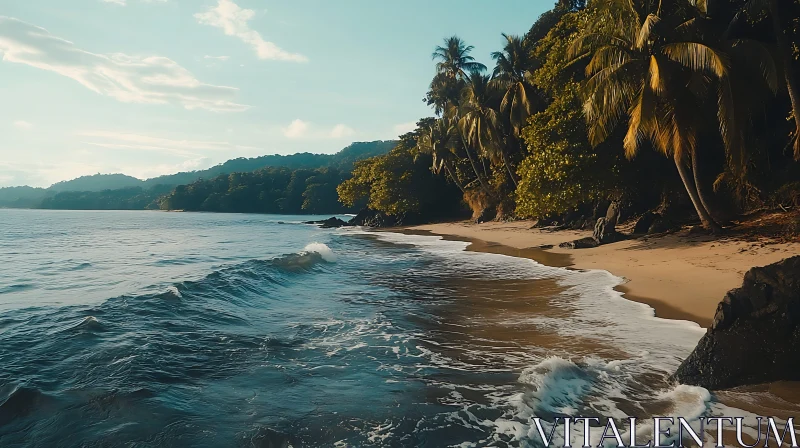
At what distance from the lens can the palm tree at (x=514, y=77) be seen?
30922 mm

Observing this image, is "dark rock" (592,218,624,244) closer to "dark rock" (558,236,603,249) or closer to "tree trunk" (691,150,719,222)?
"dark rock" (558,236,603,249)

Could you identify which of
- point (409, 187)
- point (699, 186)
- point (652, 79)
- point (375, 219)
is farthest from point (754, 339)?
point (375, 219)

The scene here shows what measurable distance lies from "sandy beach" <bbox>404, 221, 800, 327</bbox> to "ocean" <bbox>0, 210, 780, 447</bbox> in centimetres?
67

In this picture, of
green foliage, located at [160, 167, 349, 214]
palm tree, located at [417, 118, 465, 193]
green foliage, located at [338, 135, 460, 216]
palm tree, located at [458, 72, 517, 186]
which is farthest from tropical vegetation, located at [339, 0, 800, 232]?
green foliage, located at [160, 167, 349, 214]

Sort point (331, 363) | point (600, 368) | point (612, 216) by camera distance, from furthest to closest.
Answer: point (612, 216)
point (331, 363)
point (600, 368)

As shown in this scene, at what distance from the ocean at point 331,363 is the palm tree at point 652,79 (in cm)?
500

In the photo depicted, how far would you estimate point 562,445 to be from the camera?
14.8 ft

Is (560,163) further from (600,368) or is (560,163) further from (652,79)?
(600,368)

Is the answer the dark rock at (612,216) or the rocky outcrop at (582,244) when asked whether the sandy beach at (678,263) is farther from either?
the dark rock at (612,216)

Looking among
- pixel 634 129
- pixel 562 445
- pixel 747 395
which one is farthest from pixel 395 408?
pixel 634 129

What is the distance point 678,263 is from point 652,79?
5259 mm

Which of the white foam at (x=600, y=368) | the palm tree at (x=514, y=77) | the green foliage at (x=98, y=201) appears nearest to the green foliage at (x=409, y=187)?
the palm tree at (x=514, y=77)

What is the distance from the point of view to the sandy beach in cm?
964

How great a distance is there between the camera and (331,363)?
6.98 m
